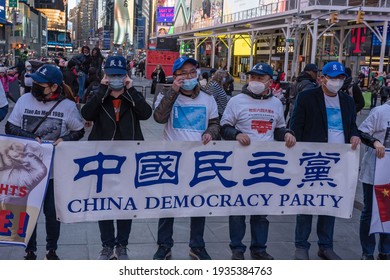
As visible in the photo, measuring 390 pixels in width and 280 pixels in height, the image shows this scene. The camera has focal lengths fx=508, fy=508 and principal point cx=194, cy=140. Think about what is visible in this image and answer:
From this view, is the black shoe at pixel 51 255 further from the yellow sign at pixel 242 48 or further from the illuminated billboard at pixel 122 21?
the illuminated billboard at pixel 122 21

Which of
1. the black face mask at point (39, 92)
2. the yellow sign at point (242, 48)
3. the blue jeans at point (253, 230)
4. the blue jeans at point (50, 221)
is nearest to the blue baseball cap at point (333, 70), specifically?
the blue jeans at point (253, 230)

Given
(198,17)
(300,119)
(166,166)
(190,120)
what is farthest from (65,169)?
(198,17)

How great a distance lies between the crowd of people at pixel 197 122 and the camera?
186 inches

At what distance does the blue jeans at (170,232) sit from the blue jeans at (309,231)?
3.42ft

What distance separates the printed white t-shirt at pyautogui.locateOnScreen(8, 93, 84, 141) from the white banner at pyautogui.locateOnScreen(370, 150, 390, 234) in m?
3.09

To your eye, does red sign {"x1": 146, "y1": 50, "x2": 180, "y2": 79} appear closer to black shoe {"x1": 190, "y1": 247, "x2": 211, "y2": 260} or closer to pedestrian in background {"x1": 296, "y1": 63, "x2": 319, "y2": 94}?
pedestrian in background {"x1": 296, "y1": 63, "x2": 319, "y2": 94}

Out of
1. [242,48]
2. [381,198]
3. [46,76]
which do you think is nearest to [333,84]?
[381,198]

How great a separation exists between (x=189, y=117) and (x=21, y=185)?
1682 millimetres

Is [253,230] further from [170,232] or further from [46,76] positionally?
[46,76]

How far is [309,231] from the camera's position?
17.4ft

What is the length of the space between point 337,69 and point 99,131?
2.47 meters

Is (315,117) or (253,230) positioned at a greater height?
(315,117)

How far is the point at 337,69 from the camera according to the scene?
5.18 meters

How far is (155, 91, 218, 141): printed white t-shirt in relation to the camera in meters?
4.96
